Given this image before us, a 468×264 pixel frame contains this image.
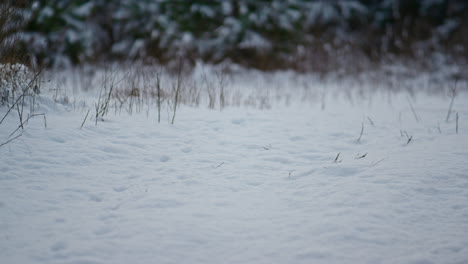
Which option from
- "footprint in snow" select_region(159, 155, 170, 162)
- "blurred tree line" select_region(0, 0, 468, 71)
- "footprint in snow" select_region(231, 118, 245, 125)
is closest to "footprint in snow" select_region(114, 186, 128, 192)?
"footprint in snow" select_region(159, 155, 170, 162)

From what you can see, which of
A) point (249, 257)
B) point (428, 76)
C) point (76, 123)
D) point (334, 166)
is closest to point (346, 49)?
point (428, 76)

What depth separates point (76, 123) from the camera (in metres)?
3.25

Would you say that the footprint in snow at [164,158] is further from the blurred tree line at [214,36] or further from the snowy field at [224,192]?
the blurred tree line at [214,36]

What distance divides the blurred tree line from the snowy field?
22.4 feet

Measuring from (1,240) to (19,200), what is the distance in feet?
1.33

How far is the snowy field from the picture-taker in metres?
1.73

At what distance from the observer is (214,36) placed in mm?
10336

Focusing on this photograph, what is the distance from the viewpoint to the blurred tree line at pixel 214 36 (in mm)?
9508

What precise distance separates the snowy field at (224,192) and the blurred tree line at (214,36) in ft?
22.4

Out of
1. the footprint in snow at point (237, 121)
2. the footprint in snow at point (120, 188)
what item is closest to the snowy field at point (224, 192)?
the footprint in snow at point (120, 188)

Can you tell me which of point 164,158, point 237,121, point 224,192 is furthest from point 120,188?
point 237,121

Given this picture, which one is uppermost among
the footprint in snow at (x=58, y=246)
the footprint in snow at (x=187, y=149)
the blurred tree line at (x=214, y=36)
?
the blurred tree line at (x=214, y=36)

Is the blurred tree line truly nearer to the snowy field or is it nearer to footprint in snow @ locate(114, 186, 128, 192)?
the snowy field

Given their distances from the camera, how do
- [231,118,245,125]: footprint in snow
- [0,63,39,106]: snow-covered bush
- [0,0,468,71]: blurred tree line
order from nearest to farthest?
[0,63,39,106]: snow-covered bush → [231,118,245,125]: footprint in snow → [0,0,468,71]: blurred tree line
